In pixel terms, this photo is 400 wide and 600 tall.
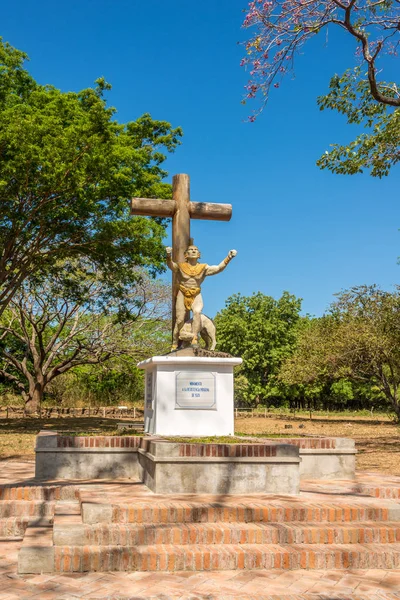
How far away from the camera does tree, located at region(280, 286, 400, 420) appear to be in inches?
1085

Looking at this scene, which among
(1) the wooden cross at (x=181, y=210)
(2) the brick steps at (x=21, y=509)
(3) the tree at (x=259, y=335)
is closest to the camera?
(2) the brick steps at (x=21, y=509)

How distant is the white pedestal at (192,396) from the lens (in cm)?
916

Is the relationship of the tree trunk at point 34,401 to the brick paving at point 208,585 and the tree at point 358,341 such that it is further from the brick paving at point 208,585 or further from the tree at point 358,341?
the brick paving at point 208,585

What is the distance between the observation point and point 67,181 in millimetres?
17031

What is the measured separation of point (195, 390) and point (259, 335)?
47294mm

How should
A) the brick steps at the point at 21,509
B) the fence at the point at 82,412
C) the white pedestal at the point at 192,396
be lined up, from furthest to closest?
the fence at the point at 82,412 → the white pedestal at the point at 192,396 → the brick steps at the point at 21,509

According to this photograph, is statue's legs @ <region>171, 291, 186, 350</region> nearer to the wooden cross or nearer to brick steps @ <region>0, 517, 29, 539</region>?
the wooden cross

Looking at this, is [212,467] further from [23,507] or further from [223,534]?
[23,507]

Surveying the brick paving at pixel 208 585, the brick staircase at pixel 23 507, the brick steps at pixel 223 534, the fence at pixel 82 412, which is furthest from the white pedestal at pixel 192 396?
the fence at pixel 82 412

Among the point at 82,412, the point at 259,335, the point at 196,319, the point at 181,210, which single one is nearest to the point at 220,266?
the point at 196,319

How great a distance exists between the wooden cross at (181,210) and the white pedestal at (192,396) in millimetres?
1607

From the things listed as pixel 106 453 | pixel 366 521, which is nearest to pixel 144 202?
pixel 106 453

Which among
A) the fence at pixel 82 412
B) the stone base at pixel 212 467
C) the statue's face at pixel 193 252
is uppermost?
the statue's face at pixel 193 252

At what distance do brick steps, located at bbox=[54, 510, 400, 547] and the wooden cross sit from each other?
509cm
